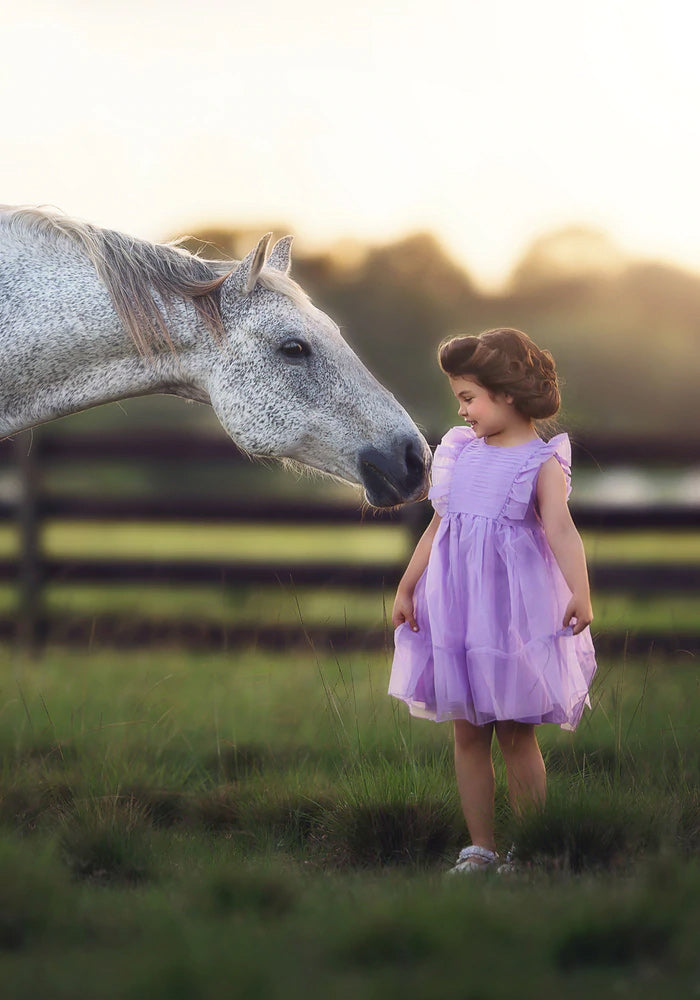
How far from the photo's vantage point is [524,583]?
9.44 feet

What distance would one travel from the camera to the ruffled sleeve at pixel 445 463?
10.1 ft

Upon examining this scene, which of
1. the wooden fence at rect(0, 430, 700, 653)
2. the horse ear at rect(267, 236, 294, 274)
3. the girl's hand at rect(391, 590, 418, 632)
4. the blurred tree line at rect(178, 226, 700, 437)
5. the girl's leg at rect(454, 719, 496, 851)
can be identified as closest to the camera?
the girl's leg at rect(454, 719, 496, 851)

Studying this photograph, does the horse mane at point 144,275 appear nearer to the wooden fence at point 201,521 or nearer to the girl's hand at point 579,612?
the girl's hand at point 579,612

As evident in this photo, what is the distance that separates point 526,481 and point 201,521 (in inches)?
177

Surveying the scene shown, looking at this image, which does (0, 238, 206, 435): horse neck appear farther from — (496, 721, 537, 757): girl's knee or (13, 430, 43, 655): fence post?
(13, 430, 43, 655): fence post

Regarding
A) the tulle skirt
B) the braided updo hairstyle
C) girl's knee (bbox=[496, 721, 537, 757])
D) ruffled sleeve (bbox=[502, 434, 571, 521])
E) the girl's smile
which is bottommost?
girl's knee (bbox=[496, 721, 537, 757])

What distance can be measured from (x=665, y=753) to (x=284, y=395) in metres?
1.75

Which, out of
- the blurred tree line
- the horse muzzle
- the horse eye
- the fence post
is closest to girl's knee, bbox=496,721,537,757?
the horse muzzle

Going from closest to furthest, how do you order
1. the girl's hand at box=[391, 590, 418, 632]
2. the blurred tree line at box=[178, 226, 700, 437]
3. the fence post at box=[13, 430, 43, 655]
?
the girl's hand at box=[391, 590, 418, 632], the fence post at box=[13, 430, 43, 655], the blurred tree line at box=[178, 226, 700, 437]

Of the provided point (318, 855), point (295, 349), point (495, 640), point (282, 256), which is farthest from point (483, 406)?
point (318, 855)

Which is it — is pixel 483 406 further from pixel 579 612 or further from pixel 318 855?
pixel 318 855

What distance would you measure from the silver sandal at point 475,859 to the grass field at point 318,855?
0.07m

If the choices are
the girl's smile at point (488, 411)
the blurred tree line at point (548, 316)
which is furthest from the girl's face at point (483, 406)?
the blurred tree line at point (548, 316)

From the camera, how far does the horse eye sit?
3463mm
